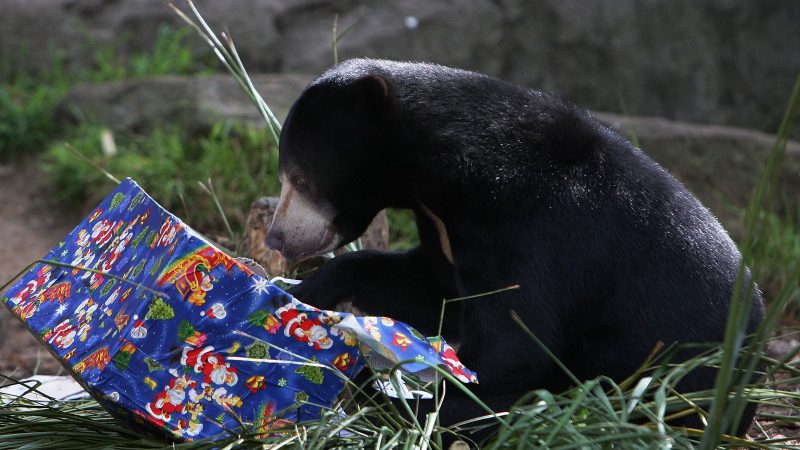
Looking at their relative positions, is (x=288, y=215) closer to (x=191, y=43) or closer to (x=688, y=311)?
(x=688, y=311)

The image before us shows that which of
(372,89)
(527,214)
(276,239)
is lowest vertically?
(276,239)

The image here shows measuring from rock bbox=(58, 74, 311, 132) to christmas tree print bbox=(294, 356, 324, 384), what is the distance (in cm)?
350

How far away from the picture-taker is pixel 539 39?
22.8 ft

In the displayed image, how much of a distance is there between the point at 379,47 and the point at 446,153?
4.35 metres

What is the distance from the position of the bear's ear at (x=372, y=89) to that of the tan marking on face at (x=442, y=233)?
28 cm

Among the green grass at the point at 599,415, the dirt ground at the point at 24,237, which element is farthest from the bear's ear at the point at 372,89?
the dirt ground at the point at 24,237

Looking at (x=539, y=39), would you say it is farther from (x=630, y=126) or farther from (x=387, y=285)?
(x=387, y=285)

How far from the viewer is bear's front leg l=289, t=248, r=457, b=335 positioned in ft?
9.13

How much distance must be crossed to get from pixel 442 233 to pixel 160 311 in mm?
898

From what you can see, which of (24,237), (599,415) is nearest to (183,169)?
(24,237)

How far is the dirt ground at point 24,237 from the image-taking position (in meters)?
4.13

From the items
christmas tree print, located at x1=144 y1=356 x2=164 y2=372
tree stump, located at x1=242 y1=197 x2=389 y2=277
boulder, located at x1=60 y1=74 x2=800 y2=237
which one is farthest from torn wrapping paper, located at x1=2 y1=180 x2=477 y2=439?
boulder, located at x1=60 y1=74 x2=800 y2=237

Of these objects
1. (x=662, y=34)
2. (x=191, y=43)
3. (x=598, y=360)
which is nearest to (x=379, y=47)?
(x=191, y=43)

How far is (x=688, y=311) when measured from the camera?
2.35 m
